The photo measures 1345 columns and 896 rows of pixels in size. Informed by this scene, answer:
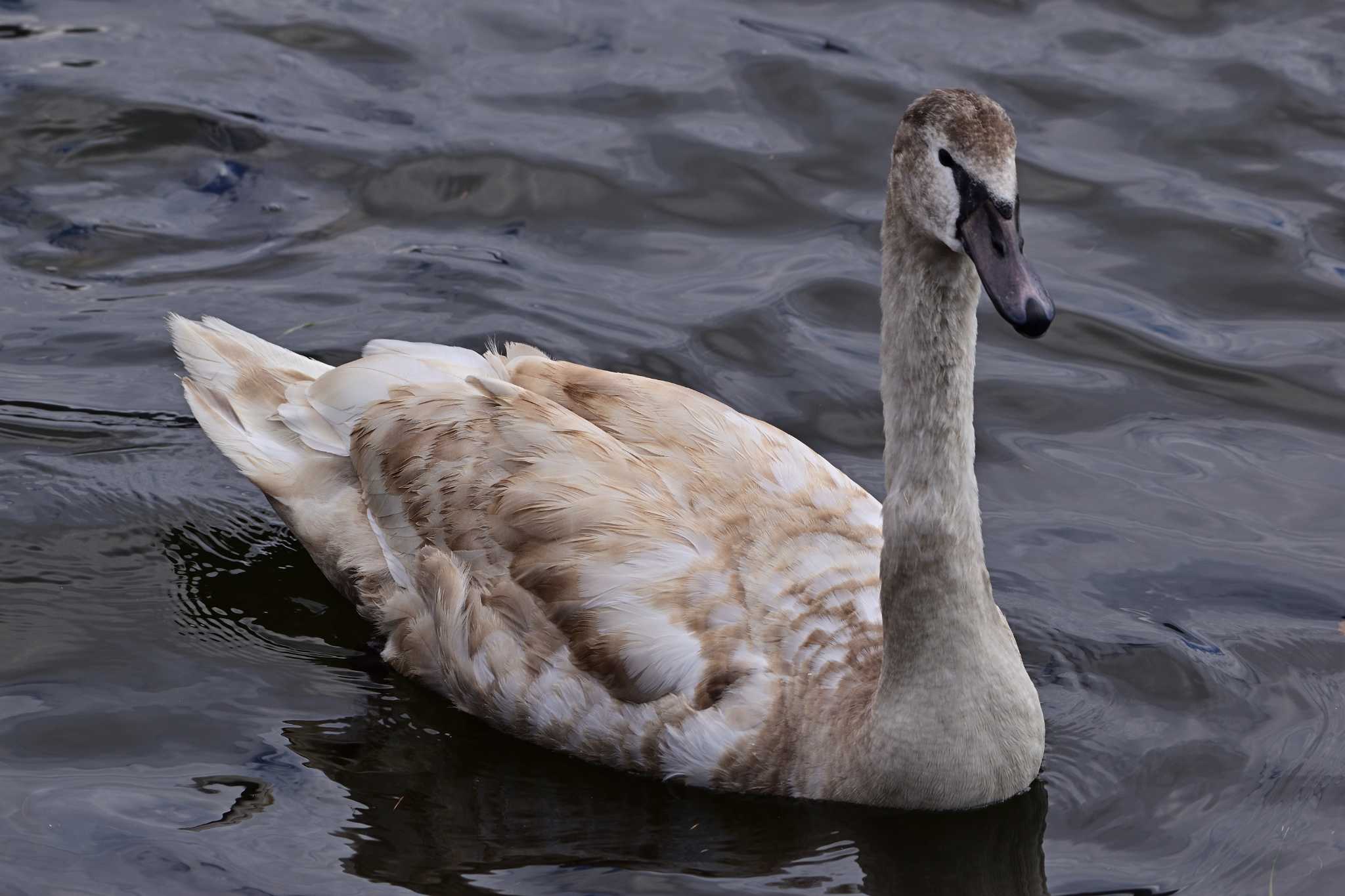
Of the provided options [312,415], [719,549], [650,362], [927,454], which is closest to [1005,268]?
[927,454]

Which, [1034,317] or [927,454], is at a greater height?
[1034,317]

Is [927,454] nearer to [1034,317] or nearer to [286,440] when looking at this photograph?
[1034,317]

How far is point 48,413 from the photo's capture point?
29.1ft

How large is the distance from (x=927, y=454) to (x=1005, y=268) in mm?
900

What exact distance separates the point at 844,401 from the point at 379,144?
12.0ft

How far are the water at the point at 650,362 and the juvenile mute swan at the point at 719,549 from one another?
0.24m

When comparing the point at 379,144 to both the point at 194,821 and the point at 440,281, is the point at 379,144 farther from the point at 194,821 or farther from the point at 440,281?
the point at 194,821

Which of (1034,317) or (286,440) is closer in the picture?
(1034,317)

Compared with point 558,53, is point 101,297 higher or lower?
lower

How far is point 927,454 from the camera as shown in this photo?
617 centimetres

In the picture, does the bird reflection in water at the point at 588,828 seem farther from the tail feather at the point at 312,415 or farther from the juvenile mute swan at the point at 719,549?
the tail feather at the point at 312,415

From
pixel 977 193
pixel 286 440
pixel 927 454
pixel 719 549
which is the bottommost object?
pixel 286 440

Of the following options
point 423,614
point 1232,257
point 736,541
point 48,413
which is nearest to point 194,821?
point 423,614

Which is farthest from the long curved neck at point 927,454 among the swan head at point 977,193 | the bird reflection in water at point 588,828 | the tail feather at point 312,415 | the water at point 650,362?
the tail feather at point 312,415
